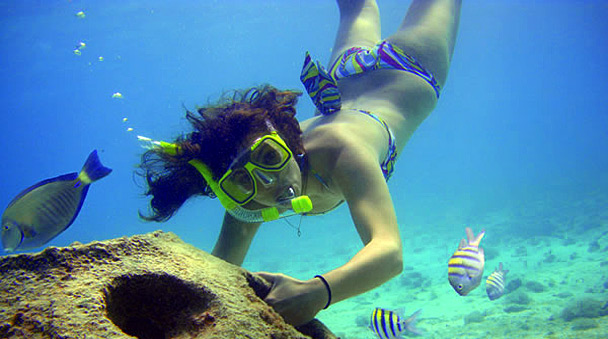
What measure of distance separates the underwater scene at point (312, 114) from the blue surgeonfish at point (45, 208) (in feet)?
0.07

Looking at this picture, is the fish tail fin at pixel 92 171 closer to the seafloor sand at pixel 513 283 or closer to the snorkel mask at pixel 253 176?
the snorkel mask at pixel 253 176

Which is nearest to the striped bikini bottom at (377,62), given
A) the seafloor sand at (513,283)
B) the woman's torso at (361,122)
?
the woman's torso at (361,122)

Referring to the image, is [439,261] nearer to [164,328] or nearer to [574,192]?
[164,328]

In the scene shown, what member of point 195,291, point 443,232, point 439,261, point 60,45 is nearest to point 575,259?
point 439,261

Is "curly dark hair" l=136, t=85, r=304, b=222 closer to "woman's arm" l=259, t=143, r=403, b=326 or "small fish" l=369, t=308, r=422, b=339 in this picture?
"woman's arm" l=259, t=143, r=403, b=326

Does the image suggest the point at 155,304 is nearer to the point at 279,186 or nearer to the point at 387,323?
the point at 279,186

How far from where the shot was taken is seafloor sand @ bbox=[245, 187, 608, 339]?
7348 millimetres

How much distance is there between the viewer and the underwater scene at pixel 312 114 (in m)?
8.34

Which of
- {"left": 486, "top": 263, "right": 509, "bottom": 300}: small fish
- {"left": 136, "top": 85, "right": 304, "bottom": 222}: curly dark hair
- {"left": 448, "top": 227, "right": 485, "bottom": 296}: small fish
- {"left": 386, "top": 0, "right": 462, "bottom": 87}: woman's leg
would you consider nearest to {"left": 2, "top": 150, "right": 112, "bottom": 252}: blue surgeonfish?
{"left": 136, "top": 85, "right": 304, "bottom": 222}: curly dark hair

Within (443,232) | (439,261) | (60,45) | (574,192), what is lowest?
(439,261)

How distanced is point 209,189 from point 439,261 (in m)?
15.2

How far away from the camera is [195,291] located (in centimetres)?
134

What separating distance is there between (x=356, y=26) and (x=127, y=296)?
4.77m

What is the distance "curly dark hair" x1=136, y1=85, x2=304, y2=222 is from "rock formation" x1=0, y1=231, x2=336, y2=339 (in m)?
0.91
